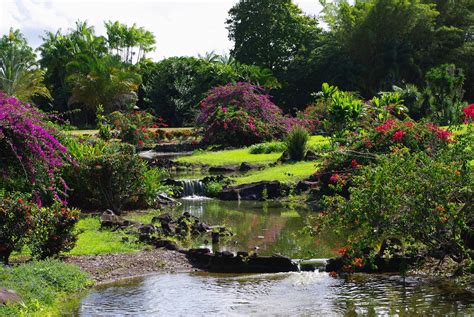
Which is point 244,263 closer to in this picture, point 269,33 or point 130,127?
point 130,127

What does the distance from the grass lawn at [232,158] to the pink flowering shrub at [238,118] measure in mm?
2115

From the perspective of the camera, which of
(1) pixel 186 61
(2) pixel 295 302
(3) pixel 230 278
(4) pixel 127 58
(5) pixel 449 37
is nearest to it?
(2) pixel 295 302

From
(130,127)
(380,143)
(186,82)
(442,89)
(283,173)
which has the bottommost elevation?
(283,173)

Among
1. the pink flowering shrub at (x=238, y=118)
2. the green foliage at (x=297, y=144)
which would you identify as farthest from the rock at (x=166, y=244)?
the pink flowering shrub at (x=238, y=118)

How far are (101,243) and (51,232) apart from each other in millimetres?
2127

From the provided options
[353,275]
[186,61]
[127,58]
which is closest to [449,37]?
[186,61]

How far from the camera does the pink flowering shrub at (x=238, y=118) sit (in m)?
35.2

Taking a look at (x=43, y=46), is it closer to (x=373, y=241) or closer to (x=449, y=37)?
(x=449, y=37)

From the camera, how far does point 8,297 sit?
30.0 ft

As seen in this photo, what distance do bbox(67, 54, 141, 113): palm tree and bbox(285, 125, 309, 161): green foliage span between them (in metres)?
26.9

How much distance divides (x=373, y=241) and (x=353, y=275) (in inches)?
45.6

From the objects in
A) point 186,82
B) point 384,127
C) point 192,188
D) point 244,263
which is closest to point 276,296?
point 244,263

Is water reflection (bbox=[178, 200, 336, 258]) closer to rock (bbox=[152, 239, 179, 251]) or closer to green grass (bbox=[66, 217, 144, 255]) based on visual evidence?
rock (bbox=[152, 239, 179, 251])

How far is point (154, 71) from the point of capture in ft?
188
